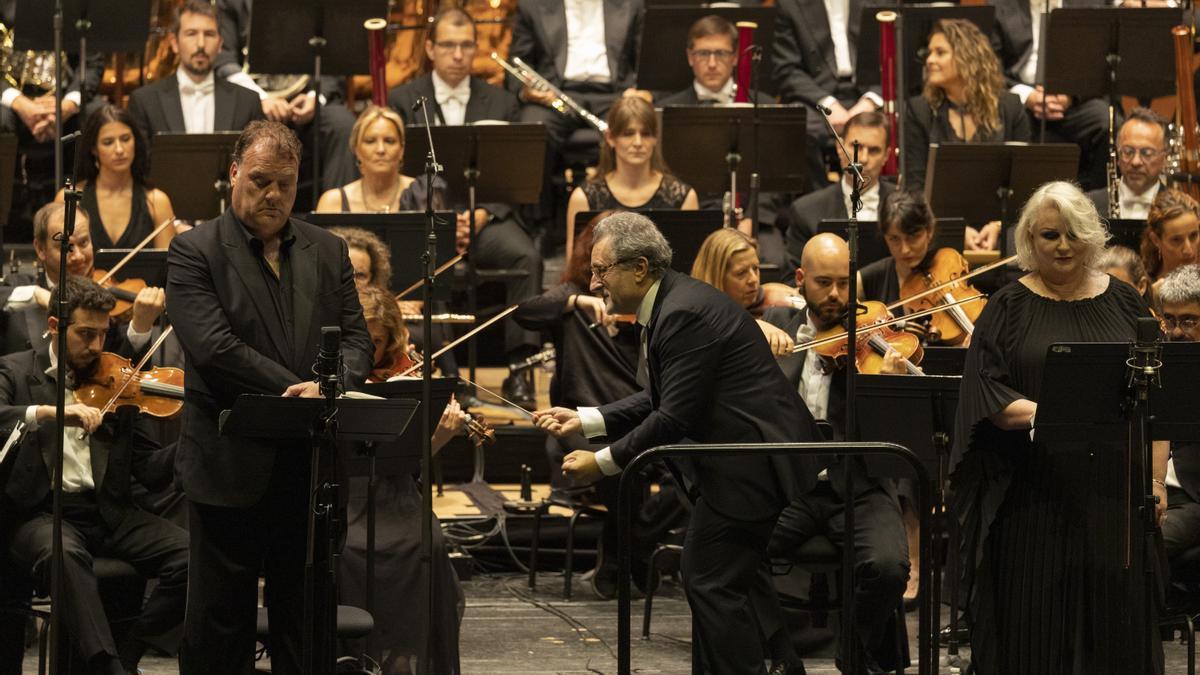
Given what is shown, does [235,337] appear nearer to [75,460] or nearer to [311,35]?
[75,460]

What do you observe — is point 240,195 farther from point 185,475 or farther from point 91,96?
point 91,96

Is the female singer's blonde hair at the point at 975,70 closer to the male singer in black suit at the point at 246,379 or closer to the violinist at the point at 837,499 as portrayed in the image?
the violinist at the point at 837,499

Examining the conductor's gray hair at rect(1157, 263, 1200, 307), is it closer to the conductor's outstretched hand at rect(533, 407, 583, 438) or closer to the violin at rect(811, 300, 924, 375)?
the violin at rect(811, 300, 924, 375)

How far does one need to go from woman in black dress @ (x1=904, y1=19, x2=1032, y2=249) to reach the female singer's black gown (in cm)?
362

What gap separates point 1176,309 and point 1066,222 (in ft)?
3.69

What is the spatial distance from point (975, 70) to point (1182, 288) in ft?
9.74

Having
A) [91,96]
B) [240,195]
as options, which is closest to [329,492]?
[240,195]

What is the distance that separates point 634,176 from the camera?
292 inches

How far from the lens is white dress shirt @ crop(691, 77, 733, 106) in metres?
8.44

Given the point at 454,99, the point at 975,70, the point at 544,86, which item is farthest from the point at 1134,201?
the point at 454,99

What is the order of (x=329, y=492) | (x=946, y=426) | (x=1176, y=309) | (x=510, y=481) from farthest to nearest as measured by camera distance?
1. (x=510, y=481)
2. (x=1176, y=309)
3. (x=946, y=426)
4. (x=329, y=492)

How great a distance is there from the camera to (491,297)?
848cm

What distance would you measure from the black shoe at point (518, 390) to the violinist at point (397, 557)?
2116mm

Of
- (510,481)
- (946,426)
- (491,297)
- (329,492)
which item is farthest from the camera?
(491,297)
